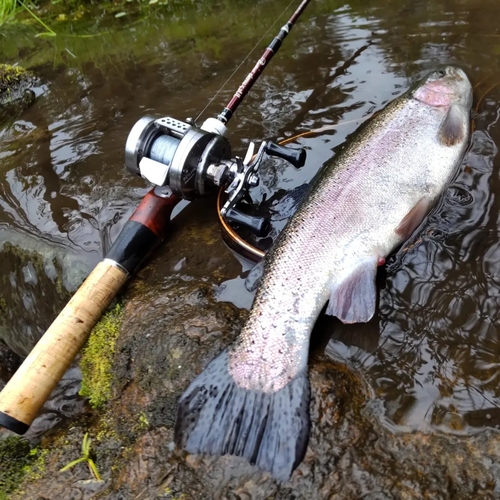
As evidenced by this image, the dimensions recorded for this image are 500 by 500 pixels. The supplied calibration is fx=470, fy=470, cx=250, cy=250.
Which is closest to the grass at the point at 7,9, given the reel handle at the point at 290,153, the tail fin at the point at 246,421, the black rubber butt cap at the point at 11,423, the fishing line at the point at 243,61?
the fishing line at the point at 243,61

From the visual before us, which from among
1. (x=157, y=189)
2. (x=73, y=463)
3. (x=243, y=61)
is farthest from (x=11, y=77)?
(x=73, y=463)

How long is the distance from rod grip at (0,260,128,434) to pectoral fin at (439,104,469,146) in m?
2.13

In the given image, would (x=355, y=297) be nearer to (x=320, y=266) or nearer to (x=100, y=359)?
(x=320, y=266)

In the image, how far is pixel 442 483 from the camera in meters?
1.77

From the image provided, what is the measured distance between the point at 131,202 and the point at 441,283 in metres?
2.16

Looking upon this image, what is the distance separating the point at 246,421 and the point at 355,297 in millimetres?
801

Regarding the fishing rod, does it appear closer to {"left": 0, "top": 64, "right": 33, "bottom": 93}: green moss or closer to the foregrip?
the foregrip

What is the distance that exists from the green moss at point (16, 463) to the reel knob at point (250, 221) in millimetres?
1526


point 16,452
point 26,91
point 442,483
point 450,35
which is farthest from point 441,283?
point 26,91

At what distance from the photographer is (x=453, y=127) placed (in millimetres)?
2998

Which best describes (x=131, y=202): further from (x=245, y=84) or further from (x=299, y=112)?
(x=299, y=112)

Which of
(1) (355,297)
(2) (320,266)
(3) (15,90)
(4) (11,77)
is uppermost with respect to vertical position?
(4) (11,77)

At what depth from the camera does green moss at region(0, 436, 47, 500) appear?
2.17 meters

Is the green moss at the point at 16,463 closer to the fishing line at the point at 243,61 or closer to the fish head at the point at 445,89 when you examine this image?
the fishing line at the point at 243,61
